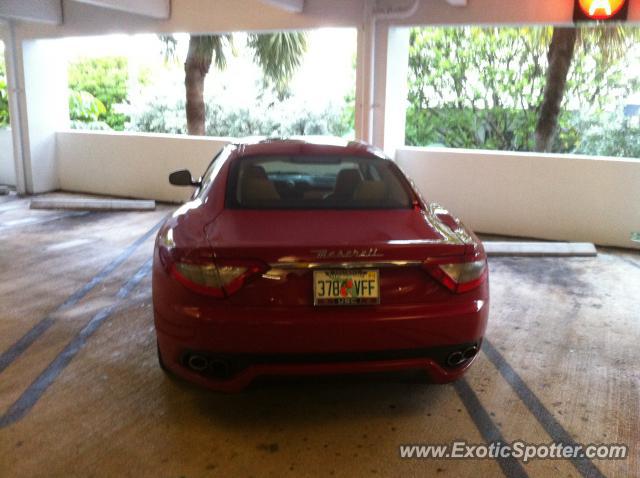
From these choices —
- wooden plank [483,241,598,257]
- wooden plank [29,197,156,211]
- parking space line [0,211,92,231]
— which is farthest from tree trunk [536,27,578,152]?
parking space line [0,211,92,231]

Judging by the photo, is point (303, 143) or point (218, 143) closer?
point (303, 143)

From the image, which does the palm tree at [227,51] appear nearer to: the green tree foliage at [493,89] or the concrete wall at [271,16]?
the concrete wall at [271,16]

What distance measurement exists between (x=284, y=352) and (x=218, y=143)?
695cm

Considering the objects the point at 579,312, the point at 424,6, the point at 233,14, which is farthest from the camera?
the point at 233,14

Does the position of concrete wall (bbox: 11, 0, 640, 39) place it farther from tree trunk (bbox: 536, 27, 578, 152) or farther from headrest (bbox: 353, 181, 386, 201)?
headrest (bbox: 353, 181, 386, 201)

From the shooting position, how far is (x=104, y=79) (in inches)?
790

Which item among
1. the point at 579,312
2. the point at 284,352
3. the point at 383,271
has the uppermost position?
the point at 383,271

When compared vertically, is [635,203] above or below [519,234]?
above

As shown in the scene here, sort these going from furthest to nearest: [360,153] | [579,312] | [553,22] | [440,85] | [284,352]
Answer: [440,85] < [553,22] < [579,312] < [360,153] < [284,352]

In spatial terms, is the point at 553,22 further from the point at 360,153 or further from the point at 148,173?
the point at 148,173

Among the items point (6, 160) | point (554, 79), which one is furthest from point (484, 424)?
point (6, 160)

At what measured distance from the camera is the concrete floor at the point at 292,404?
2.82 m

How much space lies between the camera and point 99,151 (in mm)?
10539

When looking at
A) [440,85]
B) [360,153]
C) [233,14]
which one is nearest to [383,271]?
[360,153]
